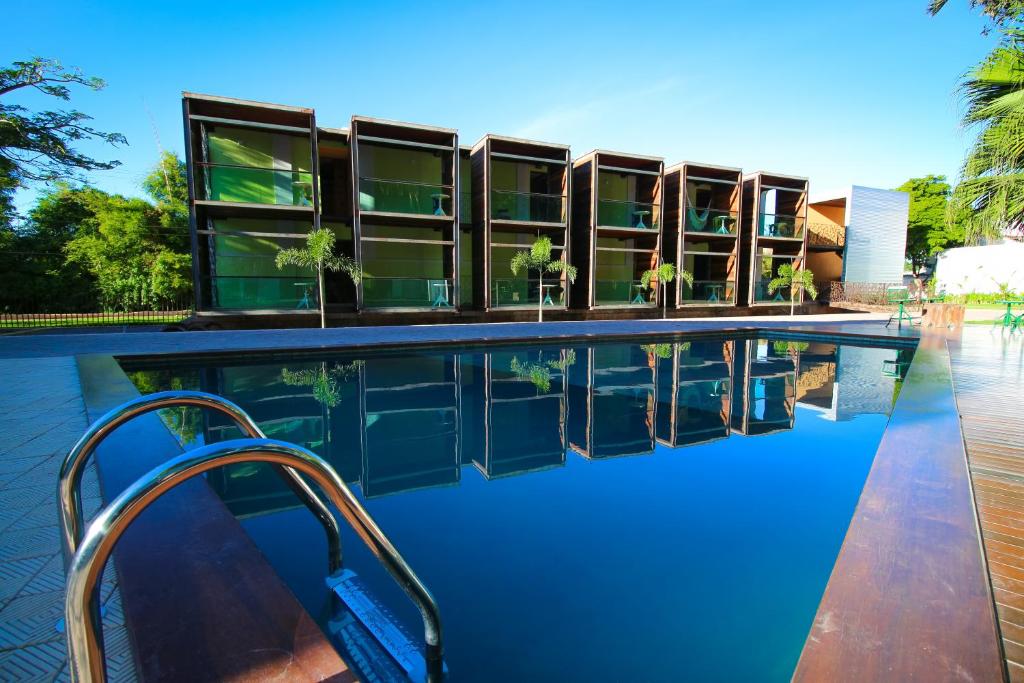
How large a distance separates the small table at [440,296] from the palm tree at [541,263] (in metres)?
2.41

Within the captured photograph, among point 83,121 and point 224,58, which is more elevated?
point 224,58

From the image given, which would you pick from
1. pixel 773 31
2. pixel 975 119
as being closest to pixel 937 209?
pixel 773 31

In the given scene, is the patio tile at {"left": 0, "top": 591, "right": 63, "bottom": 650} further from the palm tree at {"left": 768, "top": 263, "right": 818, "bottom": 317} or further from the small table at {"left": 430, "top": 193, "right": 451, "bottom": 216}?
the palm tree at {"left": 768, "top": 263, "right": 818, "bottom": 317}

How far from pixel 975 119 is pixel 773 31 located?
678 centimetres

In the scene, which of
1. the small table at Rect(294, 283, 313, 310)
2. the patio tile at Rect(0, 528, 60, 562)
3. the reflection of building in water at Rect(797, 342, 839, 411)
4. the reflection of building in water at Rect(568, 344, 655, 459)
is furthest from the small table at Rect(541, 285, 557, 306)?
the patio tile at Rect(0, 528, 60, 562)

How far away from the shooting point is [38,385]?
17.9ft

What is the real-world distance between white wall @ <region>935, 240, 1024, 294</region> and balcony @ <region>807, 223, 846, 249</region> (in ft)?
32.2

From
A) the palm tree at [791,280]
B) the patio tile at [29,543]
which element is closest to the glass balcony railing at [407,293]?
the patio tile at [29,543]

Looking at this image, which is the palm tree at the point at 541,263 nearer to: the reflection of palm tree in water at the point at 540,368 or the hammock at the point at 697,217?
the reflection of palm tree in water at the point at 540,368

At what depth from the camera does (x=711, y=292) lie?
63.6 feet

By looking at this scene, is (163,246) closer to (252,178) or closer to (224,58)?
(224,58)

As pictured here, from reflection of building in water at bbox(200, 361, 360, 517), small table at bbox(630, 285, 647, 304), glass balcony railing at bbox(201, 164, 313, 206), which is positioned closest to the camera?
reflection of building in water at bbox(200, 361, 360, 517)

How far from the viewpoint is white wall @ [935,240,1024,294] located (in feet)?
87.2

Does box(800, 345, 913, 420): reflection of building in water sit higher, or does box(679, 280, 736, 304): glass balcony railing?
box(679, 280, 736, 304): glass balcony railing
